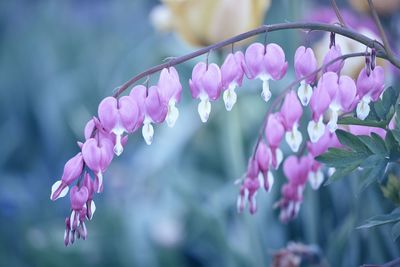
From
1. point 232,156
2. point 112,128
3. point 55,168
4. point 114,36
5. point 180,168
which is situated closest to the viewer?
point 112,128

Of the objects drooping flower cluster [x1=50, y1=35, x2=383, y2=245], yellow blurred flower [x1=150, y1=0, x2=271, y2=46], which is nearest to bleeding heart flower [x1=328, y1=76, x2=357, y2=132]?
drooping flower cluster [x1=50, y1=35, x2=383, y2=245]

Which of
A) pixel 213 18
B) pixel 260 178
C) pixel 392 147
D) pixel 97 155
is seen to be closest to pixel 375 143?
pixel 392 147

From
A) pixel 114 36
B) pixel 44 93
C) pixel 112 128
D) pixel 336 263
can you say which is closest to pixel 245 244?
pixel 336 263

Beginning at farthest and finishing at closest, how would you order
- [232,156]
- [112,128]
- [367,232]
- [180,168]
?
[180,168] < [232,156] < [367,232] < [112,128]

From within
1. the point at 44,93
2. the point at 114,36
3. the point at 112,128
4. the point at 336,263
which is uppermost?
the point at 114,36

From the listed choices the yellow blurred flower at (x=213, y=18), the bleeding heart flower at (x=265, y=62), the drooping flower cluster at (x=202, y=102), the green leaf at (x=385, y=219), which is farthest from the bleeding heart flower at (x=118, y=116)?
the yellow blurred flower at (x=213, y=18)

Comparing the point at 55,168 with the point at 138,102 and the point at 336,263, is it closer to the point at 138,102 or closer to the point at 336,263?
the point at 336,263
